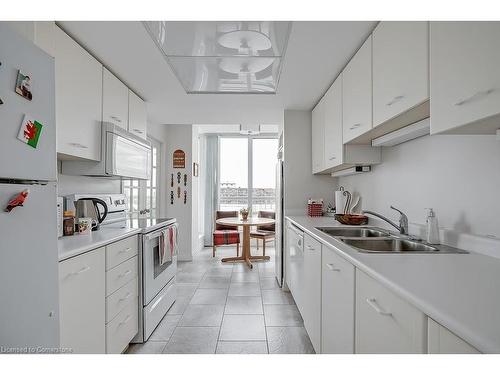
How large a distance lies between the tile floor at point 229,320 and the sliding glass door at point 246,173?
246 cm

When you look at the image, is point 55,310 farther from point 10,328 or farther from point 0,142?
point 0,142

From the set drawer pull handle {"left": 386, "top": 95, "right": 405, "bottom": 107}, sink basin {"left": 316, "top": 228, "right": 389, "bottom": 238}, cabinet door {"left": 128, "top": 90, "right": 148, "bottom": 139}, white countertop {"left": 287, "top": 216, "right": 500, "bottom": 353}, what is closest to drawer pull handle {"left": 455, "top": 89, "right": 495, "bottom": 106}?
drawer pull handle {"left": 386, "top": 95, "right": 405, "bottom": 107}

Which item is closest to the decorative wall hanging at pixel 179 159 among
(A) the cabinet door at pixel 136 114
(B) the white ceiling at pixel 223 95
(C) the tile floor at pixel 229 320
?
(B) the white ceiling at pixel 223 95

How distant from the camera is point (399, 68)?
56.0 inches

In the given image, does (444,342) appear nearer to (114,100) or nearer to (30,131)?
(30,131)

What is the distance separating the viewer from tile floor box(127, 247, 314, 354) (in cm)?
214

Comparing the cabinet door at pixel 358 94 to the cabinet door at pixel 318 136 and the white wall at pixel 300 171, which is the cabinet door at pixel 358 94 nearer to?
the cabinet door at pixel 318 136

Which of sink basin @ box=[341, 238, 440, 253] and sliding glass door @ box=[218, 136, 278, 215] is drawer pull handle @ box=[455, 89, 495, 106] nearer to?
sink basin @ box=[341, 238, 440, 253]

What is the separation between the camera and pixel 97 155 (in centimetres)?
221

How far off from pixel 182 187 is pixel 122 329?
3.07 m

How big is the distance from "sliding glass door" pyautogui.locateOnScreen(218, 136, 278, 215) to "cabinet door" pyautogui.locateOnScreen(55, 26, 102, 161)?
412cm

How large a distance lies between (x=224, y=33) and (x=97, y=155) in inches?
53.4

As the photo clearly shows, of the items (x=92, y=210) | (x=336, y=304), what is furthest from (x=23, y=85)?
(x=336, y=304)
